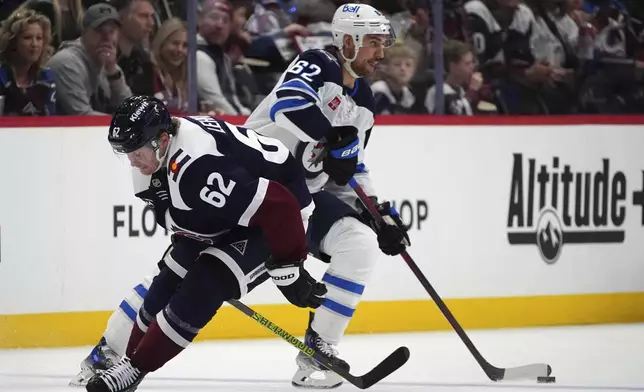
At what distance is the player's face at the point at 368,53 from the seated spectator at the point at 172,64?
4.21 ft

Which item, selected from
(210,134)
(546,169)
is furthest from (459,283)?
(210,134)

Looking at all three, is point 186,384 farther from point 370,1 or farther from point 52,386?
point 370,1

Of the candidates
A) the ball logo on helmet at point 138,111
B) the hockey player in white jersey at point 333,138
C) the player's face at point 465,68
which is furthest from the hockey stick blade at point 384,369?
the player's face at point 465,68

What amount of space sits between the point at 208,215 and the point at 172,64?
212 centimetres

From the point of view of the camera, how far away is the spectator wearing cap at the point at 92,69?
16.1 ft

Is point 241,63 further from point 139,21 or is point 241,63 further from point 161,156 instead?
point 161,156

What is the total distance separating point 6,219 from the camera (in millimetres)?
4715

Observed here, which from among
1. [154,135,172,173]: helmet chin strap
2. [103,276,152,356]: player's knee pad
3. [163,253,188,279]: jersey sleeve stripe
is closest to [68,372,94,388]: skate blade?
[103,276,152,356]: player's knee pad

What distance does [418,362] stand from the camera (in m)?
4.57

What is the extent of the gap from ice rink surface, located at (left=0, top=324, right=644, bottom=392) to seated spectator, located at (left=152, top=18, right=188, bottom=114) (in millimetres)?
1053

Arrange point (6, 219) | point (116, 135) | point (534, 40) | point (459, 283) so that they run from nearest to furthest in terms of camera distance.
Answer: point (116, 135)
point (6, 219)
point (459, 283)
point (534, 40)

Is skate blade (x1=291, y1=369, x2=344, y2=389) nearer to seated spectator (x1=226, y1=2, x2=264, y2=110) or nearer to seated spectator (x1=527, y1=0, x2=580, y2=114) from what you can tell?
seated spectator (x1=226, y1=2, x2=264, y2=110)

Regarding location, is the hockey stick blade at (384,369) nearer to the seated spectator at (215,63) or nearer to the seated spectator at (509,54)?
the seated spectator at (215,63)

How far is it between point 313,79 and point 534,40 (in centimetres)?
218
